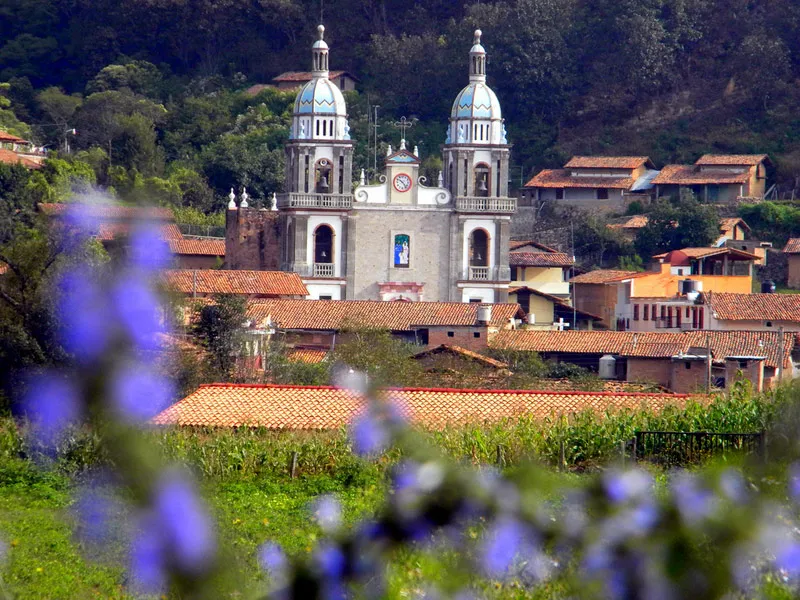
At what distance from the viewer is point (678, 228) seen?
4778cm

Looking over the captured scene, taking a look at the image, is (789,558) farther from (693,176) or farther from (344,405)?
(693,176)

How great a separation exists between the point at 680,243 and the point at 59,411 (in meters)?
45.9

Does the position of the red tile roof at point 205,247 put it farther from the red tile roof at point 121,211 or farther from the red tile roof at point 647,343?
the red tile roof at point 121,211

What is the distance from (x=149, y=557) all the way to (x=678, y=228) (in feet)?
152

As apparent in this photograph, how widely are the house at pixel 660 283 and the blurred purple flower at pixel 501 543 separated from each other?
36.0 m

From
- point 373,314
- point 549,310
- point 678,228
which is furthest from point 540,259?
point 373,314

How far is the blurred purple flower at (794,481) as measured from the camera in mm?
2656

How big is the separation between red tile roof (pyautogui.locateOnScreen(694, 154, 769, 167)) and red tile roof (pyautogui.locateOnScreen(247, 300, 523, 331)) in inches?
735

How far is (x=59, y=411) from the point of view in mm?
2344

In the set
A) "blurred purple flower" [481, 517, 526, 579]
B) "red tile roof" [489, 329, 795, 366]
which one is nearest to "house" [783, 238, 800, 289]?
"red tile roof" [489, 329, 795, 366]

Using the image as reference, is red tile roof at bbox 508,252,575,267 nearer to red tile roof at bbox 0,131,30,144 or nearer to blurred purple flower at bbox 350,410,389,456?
red tile roof at bbox 0,131,30,144

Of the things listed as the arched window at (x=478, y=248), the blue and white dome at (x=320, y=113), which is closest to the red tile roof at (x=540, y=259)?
the arched window at (x=478, y=248)

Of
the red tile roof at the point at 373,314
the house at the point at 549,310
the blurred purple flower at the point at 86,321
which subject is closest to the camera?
the blurred purple flower at the point at 86,321

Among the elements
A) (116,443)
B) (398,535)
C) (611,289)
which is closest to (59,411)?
(116,443)
